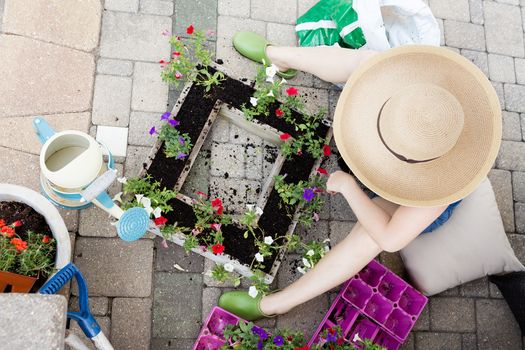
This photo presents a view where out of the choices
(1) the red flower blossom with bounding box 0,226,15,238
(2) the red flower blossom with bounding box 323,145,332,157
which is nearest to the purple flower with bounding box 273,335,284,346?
(2) the red flower blossom with bounding box 323,145,332,157

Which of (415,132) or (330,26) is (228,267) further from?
(330,26)

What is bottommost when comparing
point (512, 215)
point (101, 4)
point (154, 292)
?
point (154, 292)

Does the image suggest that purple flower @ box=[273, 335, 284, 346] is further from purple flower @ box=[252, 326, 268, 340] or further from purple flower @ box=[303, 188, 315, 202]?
purple flower @ box=[303, 188, 315, 202]

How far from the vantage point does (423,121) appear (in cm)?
206

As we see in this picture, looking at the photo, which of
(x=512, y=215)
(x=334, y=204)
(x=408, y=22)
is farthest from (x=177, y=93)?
(x=512, y=215)

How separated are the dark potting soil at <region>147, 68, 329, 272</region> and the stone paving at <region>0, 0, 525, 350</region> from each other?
211mm

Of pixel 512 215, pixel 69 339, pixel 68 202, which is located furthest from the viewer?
pixel 512 215

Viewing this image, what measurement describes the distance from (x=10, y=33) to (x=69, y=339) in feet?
6.60

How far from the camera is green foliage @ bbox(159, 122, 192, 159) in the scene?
2969mm

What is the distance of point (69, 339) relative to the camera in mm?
1974

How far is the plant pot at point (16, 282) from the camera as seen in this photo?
86.3 inches

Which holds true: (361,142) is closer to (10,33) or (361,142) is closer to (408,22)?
(408,22)

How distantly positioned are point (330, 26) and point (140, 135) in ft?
4.64

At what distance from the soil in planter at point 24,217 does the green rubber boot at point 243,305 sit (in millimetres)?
1054
